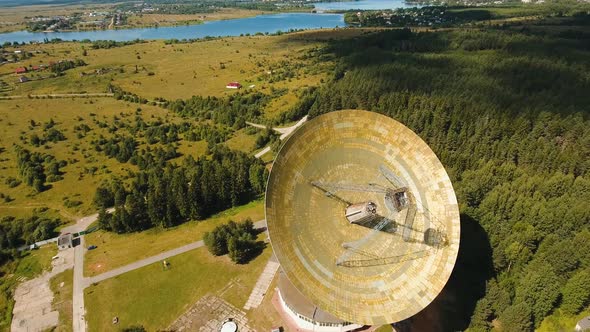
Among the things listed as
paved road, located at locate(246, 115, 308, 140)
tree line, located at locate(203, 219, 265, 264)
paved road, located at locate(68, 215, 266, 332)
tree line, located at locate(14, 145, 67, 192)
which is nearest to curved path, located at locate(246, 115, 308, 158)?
paved road, located at locate(246, 115, 308, 140)

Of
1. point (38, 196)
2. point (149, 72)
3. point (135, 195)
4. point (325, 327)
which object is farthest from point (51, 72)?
point (325, 327)

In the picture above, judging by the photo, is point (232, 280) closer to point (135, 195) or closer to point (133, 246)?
point (133, 246)

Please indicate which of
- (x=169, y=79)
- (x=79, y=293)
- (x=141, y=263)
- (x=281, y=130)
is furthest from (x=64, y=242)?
→ (x=169, y=79)

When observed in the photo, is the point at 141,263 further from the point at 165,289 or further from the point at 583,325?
the point at 583,325

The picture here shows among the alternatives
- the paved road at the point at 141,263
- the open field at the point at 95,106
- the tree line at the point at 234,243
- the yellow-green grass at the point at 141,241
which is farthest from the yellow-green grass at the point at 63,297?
the open field at the point at 95,106

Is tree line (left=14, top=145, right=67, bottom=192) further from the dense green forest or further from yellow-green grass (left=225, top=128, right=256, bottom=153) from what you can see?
the dense green forest

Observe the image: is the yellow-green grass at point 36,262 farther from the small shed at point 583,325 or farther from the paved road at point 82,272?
the small shed at point 583,325
